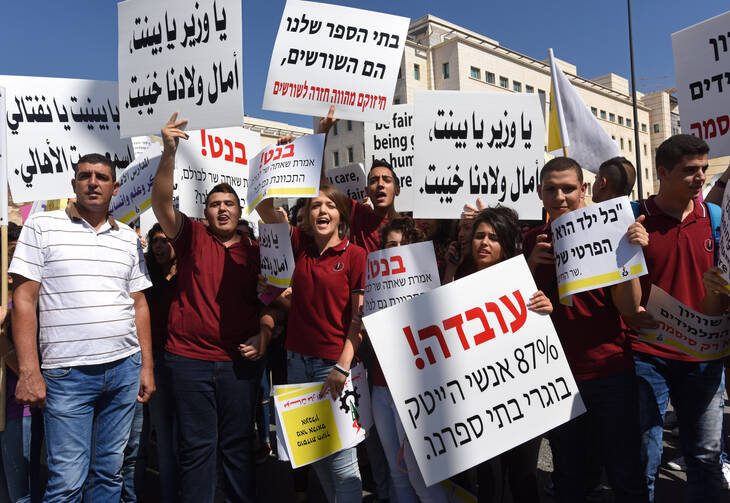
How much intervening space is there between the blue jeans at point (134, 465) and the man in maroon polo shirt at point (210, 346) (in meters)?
0.62

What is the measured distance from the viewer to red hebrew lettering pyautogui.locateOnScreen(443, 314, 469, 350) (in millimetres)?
2547

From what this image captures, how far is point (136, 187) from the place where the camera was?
4.18 m

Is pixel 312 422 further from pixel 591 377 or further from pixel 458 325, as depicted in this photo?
pixel 591 377

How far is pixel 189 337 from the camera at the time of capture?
318 cm

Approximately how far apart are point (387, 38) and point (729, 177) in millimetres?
2592

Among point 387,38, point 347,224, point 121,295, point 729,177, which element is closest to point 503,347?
point 347,224

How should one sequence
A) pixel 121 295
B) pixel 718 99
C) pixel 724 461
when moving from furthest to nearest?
pixel 724 461, pixel 718 99, pixel 121 295

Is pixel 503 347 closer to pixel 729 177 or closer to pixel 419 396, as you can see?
pixel 419 396

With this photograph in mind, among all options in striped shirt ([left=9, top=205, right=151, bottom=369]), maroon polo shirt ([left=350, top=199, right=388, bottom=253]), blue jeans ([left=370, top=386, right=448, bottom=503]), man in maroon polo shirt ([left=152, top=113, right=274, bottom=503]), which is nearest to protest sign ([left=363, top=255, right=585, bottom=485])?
blue jeans ([left=370, top=386, right=448, bottom=503])

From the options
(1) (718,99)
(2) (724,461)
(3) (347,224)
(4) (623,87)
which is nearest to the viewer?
(3) (347,224)

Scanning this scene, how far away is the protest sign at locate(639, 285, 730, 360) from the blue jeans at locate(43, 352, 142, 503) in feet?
9.94

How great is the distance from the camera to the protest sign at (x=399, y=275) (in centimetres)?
291

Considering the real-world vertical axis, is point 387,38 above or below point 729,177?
above

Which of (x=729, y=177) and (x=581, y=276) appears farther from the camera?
(x=729, y=177)
